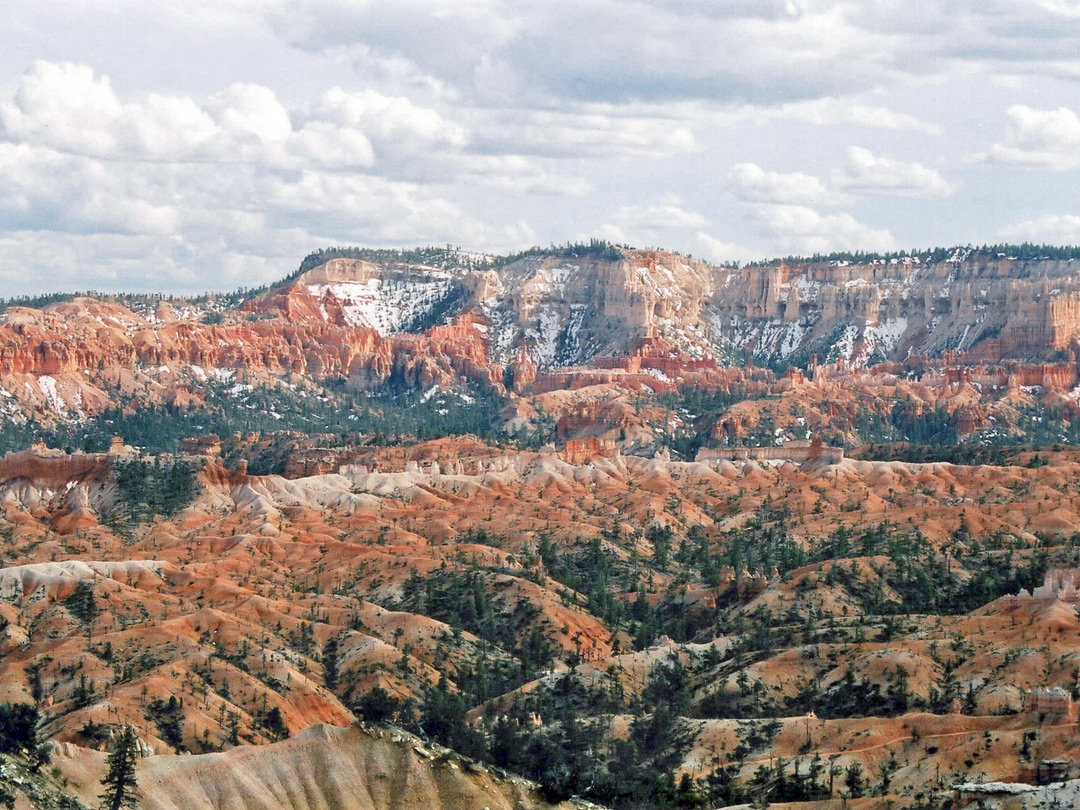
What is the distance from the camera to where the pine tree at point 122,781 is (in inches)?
3738

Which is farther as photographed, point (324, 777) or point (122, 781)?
point (324, 777)

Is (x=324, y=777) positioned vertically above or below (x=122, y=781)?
below

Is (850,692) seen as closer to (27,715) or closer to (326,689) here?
(326,689)

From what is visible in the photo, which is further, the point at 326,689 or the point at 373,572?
the point at 373,572

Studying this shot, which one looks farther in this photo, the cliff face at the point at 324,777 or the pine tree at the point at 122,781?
the cliff face at the point at 324,777

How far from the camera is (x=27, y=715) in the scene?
12975 centimetres

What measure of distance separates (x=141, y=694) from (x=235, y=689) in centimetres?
883

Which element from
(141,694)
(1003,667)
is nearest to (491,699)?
(141,694)

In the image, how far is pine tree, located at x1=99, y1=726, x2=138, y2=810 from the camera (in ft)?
311

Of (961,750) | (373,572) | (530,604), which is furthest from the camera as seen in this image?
(373,572)

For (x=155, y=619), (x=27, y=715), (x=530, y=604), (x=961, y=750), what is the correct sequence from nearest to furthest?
(x=961, y=750) < (x=27, y=715) < (x=155, y=619) < (x=530, y=604)

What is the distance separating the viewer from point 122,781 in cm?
9431

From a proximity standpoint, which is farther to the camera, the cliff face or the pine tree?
the cliff face

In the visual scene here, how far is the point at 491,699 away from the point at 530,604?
104 ft
